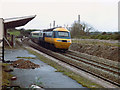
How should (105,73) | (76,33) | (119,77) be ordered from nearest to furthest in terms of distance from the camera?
1. (119,77)
2. (105,73)
3. (76,33)

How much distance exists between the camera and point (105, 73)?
12586 millimetres

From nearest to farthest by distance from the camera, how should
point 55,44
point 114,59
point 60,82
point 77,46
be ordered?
point 60,82 → point 114,59 → point 55,44 → point 77,46

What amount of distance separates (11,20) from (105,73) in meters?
14.3

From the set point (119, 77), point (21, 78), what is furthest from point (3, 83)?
point (119, 77)

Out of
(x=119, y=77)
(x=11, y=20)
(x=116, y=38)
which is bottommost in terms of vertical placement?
(x=119, y=77)

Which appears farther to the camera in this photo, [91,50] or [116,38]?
[116,38]

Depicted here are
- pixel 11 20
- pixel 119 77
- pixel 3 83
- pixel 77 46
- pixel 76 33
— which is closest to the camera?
pixel 3 83

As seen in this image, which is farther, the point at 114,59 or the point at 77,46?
the point at 77,46

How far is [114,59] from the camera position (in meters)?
19.6

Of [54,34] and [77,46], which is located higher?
[54,34]

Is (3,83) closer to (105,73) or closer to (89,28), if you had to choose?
(105,73)

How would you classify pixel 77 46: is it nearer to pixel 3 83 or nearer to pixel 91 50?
pixel 91 50

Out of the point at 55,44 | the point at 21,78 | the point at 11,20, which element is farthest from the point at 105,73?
the point at 11,20

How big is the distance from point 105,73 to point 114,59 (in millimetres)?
7429
